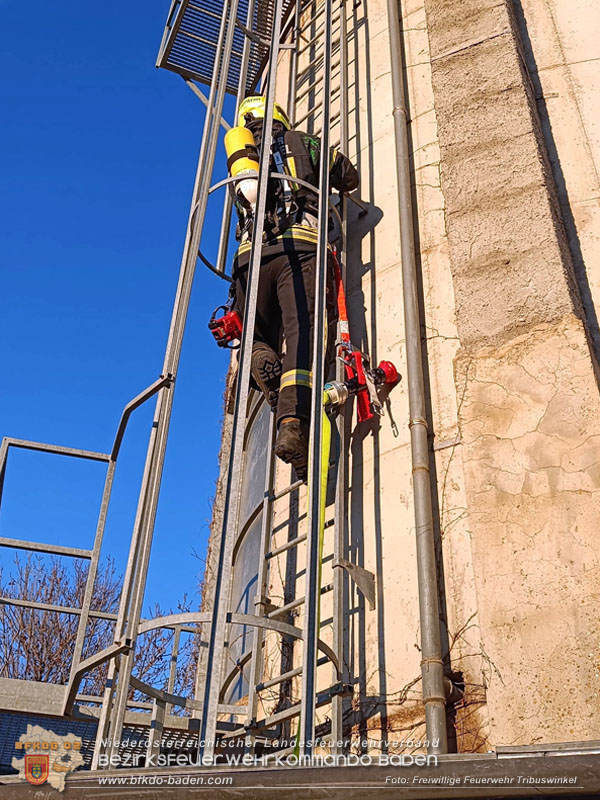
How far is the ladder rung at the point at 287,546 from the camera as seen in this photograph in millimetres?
5203

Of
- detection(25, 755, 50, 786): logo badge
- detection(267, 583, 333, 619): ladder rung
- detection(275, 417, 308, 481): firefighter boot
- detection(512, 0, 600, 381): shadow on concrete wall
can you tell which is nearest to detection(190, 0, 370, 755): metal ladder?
detection(267, 583, 333, 619): ladder rung

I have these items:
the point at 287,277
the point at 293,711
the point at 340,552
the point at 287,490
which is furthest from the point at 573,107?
the point at 293,711

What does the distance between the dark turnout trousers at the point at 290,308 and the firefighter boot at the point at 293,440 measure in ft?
0.50

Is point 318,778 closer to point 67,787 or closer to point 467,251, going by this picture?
point 67,787

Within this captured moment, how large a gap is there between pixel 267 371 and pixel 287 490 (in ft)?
2.55

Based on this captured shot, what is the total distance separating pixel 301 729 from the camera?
307 cm

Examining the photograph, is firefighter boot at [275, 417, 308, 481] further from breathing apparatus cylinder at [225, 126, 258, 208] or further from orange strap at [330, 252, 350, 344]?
breathing apparatus cylinder at [225, 126, 258, 208]

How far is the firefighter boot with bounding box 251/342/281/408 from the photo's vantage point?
561cm

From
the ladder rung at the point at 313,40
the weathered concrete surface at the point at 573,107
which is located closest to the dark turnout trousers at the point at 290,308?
the weathered concrete surface at the point at 573,107

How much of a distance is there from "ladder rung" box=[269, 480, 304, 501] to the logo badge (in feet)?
8.73

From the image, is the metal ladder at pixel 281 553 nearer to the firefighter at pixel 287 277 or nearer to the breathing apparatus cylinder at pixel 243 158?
the firefighter at pixel 287 277

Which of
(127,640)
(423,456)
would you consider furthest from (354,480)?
(127,640)

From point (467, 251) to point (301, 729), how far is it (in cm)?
326

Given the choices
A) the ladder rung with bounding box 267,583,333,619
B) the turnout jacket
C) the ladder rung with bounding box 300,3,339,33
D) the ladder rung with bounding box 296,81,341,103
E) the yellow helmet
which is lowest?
the ladder rung with bounding box 267,583,333,619
